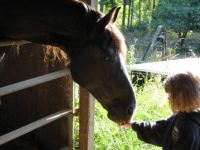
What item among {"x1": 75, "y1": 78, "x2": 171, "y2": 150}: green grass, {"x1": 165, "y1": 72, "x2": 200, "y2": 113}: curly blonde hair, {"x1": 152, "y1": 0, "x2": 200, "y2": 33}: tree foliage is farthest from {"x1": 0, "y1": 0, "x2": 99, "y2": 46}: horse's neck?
{"x1": 152, "y1": 0, "x2": 200, "y2": 33}: tree foliage

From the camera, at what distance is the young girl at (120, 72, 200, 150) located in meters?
1.82

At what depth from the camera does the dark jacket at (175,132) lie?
1.81 m

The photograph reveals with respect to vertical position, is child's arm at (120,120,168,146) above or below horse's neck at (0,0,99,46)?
below

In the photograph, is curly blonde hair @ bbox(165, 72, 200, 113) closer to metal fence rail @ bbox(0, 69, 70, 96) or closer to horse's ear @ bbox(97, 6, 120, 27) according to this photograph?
horse's ear @ bbox(97, 6, 120, 27)

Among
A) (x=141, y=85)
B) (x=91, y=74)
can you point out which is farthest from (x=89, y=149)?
(x=141, y=85)

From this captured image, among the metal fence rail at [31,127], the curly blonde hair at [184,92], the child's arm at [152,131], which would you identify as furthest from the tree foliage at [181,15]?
the curly blonde hair at [184,92]

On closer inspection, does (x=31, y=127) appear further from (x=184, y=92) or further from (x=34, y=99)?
(x=184, y=92)

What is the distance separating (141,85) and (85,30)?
2492mm

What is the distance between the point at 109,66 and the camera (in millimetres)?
1938

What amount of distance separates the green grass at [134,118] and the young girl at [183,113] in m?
0.88

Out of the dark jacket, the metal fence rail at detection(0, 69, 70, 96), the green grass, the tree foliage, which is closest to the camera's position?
the dark jacket

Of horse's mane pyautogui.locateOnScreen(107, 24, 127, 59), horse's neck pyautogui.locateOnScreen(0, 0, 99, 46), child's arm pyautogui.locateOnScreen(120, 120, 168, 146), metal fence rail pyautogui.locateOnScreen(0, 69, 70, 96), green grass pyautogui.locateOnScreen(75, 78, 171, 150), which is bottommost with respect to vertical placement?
green grass pyautogui.locateOnScreen(75, 78, 171, 150)

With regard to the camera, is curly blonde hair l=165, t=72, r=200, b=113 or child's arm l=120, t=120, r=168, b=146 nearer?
curly blonde hair l=165, t=72, r=200, b=113

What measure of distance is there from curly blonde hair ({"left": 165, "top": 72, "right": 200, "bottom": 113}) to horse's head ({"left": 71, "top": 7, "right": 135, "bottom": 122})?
22cm
